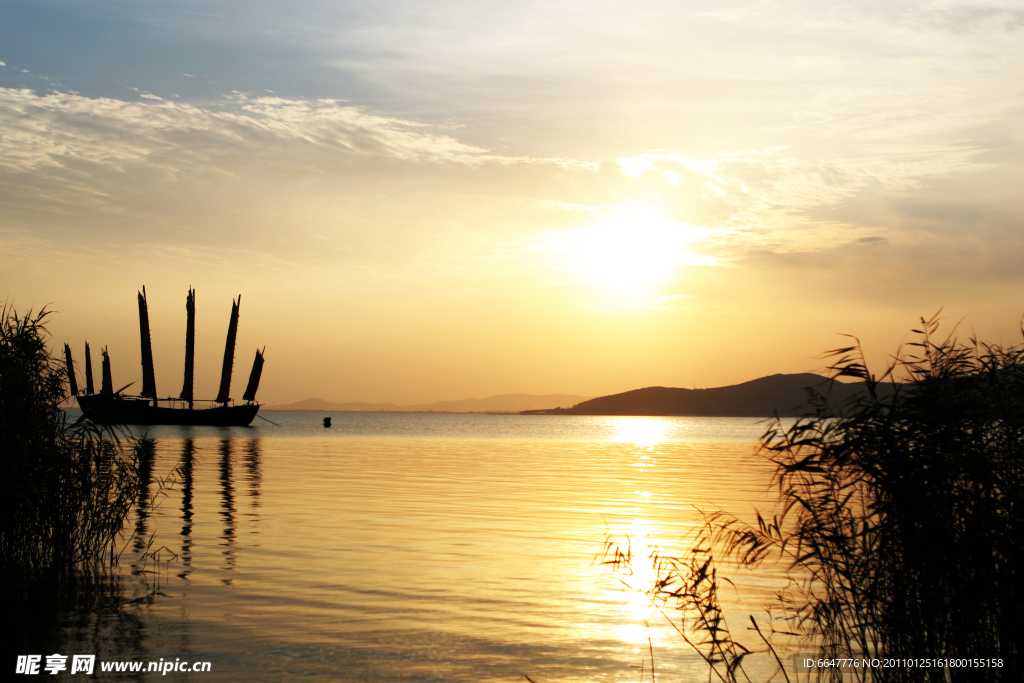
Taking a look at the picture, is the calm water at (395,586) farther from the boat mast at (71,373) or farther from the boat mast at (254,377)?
the boat mast at (254,377)

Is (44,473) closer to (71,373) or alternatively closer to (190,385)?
(71,373)

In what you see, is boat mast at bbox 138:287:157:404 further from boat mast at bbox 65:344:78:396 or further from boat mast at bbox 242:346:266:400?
boat mast at bbox 65:344:78:396

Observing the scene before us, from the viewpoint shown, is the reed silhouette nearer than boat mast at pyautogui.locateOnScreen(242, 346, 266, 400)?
Yes

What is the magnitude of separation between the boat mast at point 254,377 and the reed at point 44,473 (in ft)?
237

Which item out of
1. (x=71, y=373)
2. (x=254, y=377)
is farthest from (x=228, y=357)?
(x=71, y=373)

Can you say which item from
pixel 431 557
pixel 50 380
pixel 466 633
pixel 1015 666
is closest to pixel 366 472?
pixel 431 557

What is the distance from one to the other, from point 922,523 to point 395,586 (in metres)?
8.40

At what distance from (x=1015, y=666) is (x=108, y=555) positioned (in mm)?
14728

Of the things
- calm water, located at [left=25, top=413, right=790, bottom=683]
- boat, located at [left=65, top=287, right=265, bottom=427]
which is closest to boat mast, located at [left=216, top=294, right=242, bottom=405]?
boat, located at [left=65, top=287, right=265, bottom=427]

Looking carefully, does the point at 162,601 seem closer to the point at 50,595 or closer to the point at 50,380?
the point at 50,595

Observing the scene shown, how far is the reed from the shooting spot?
11172 millimetres

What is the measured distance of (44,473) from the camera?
1169 cm

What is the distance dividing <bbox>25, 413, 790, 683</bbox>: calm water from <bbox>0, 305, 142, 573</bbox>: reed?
3.70 feet

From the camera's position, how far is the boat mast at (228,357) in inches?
3022
